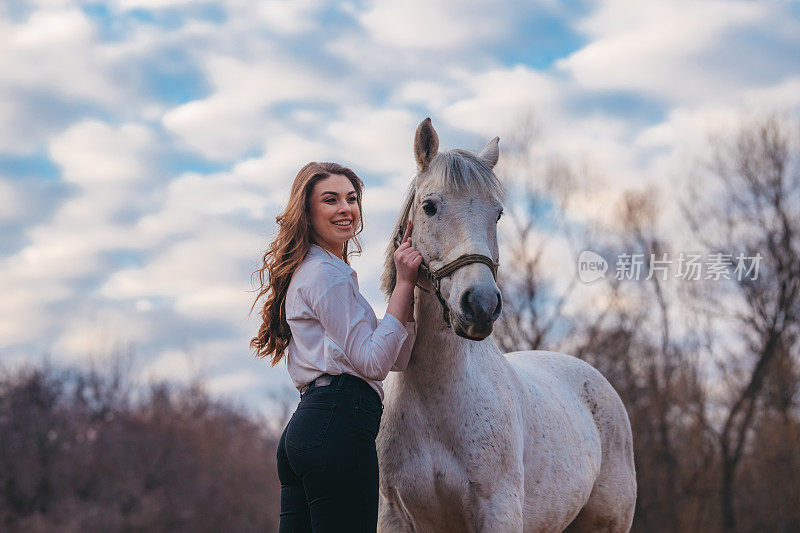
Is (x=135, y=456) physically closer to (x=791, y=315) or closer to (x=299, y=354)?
(x=791, y=315)

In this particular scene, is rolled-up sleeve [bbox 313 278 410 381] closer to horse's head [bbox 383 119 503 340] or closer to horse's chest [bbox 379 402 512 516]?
horse's head [bbox 383 119 503 340]

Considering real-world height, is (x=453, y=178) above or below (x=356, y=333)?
above

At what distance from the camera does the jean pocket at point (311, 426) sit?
292 centimetres

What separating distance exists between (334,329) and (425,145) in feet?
3.54

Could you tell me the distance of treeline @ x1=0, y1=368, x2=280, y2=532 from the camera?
3216 centimetres

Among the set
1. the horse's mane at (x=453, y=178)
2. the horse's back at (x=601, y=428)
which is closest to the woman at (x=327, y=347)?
the horse's mane at (x=453, y=178)

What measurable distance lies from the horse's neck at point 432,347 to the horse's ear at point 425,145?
22.8 inches

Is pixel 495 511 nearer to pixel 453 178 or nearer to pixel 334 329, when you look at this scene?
pixel 334 329

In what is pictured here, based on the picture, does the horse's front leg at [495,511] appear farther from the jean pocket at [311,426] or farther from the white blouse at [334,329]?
the jean pocket at [311,426]

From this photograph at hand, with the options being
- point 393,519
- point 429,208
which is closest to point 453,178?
point 429,208

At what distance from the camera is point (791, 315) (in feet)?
73.2

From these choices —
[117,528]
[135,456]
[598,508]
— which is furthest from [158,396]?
[598,508]

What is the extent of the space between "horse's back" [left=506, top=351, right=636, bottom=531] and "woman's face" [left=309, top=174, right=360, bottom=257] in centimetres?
194

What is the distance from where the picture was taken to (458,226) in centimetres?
332
